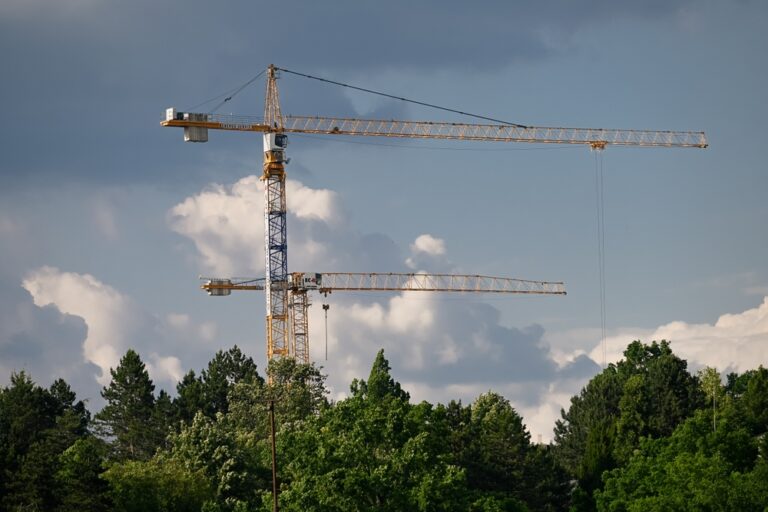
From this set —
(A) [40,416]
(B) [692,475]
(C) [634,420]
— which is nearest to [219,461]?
(B) [692,475]

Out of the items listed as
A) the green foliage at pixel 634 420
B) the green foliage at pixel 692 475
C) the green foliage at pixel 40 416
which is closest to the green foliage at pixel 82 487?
the green foliage at pixel 40 416

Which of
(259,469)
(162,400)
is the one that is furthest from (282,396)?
(259,469)

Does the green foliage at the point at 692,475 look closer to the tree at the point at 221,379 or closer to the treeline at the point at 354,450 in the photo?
the treeline at the point at 354,450

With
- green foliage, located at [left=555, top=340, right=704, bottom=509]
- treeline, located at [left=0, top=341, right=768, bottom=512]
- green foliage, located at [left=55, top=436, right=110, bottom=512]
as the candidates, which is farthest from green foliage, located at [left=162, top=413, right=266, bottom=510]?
green foliage, located at [left=555, top=340, right=704, bottom=509]

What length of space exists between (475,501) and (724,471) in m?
22.0

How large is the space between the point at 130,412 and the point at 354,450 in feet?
225

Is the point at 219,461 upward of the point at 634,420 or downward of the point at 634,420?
downward

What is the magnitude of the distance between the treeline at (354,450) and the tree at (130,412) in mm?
162

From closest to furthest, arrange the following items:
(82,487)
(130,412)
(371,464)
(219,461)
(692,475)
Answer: (82,487) < (371,464) < (692,475) < (219,461) < (130,412)

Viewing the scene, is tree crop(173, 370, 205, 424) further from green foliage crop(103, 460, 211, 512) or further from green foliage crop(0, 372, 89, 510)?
green foliage crop(103, 460, 211, 512)

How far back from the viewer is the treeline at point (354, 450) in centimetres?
11588

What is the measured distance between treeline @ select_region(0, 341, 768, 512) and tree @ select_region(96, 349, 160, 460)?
0.16 m

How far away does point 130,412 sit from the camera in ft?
594

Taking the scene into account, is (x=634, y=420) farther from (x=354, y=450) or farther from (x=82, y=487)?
(x=82, y=487)
